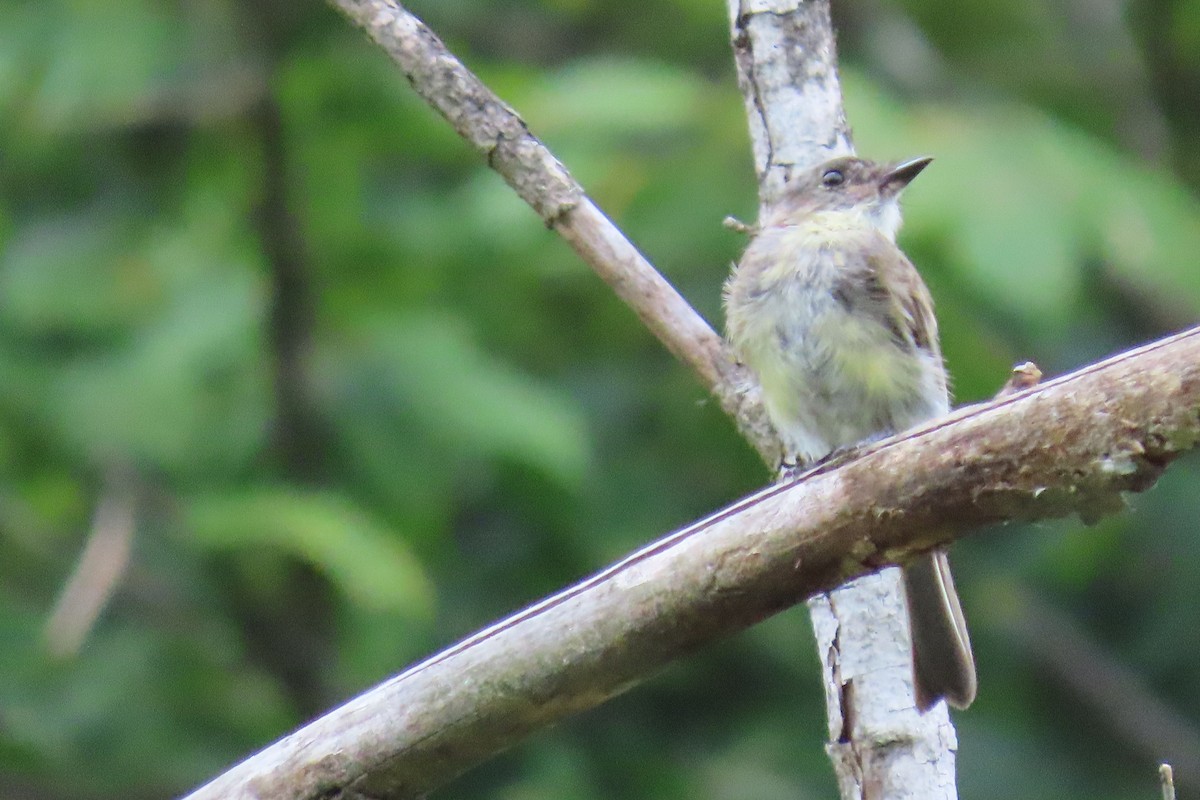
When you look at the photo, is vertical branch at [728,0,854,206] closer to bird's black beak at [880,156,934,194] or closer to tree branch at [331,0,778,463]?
tree branch at [331,0,778,463]

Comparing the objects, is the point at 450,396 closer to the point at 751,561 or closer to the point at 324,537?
the point at 324,537

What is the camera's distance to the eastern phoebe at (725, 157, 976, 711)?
4.16m

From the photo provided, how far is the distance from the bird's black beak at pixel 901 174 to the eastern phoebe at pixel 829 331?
281 mm

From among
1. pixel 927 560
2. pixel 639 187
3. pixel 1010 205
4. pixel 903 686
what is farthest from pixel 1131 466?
pixel 639 187

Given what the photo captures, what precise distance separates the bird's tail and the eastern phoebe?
0.03m

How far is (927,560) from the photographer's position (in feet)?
12.8

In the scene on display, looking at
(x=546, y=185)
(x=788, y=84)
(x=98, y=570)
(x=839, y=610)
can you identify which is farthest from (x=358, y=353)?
(x=839, y=610)

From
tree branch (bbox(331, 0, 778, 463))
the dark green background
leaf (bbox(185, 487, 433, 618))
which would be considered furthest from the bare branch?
tree branch (bbox(331, 0, 778, 463))

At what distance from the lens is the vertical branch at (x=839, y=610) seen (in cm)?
328

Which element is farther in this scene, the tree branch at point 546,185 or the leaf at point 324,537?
the leaf at point 324,537

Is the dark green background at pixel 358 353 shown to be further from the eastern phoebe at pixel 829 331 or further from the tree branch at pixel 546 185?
the tree branch at pixel 546 185

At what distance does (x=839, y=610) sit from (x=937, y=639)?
288 mm

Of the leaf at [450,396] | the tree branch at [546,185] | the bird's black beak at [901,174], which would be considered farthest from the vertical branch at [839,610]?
the leaf at [450,396]

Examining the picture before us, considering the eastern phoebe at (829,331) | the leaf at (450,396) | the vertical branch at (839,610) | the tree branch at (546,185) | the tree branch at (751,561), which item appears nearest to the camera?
the tree branch at (751,561)
